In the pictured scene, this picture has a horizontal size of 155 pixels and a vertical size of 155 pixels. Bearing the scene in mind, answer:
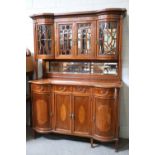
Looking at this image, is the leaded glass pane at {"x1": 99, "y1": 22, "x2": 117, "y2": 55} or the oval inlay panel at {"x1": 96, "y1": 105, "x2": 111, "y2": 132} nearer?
the oval inlay panel at {"x1": 96, "y1": 105, "x2": 111, "y2": 132}

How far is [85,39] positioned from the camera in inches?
134

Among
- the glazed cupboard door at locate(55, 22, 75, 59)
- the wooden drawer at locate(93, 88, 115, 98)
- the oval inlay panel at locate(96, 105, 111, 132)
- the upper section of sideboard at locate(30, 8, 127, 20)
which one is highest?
the upper section of sideboard at locate(30, 8, 127, 20)

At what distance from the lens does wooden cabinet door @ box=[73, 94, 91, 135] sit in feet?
10.5

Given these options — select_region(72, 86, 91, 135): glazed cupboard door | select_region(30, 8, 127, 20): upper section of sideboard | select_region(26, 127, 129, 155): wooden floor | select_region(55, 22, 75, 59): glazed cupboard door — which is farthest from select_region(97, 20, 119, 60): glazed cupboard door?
select_region(26, 127, 129, 155): wooden floor

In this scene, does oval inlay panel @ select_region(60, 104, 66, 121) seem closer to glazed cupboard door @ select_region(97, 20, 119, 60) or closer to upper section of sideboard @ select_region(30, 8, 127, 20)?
glazed cupboard door @ select_region(97, 20, 119, 60)

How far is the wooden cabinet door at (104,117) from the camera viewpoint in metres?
3.03

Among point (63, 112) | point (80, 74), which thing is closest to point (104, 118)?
point (63, 112)

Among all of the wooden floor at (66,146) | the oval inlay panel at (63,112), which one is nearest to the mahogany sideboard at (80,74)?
the oval inlay panel at (63,112)

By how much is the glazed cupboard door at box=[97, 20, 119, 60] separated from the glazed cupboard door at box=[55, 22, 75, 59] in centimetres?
50

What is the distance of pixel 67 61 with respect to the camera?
372cm

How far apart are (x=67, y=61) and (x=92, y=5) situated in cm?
102

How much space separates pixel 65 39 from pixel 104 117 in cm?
142
